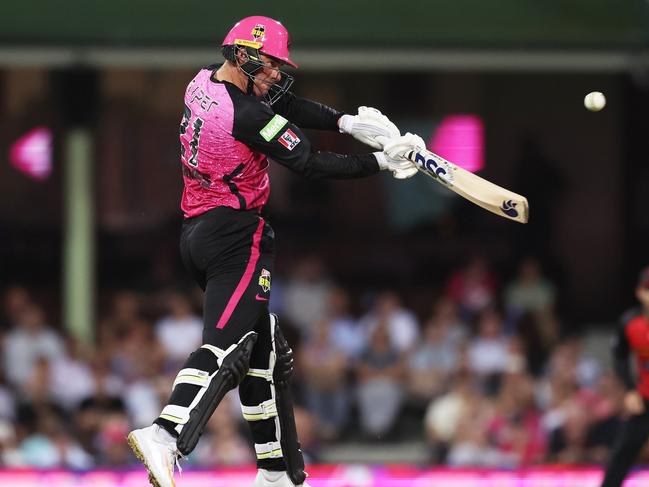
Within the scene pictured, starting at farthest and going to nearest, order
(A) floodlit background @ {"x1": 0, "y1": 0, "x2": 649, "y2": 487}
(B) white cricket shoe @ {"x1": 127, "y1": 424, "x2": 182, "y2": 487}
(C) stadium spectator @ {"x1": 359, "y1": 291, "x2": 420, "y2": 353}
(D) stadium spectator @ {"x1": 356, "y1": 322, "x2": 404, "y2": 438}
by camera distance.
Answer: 1. (C) stadium spectator @ {"x1": 359, "y1": 291, "x2": 420, "y2": 353}
2. (D) stadium spectator @ {"x1": 356, "y1": 322, "x2": 404, "y2": 438}
3. (A) floodlit background @ {"x1": 0, "y1": 0, "x2": 649, "y2": 487}
4. (B) white cricket shoe @ {"x1": 127, "y1": 424, "x2": 182, "y2": 487}

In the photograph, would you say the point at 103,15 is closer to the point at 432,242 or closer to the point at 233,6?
the point at 233,6

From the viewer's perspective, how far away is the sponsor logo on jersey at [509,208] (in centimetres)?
646

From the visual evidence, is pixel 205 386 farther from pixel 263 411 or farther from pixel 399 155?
pixel 399 155

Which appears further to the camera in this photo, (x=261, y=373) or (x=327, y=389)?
(x=327, y=389)

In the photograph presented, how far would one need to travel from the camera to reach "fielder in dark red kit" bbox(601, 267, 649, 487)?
8.23m

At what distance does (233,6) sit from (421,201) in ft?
11.3

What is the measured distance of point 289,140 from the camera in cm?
639

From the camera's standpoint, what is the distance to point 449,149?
47.2 ft

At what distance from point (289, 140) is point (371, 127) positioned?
49 centimetres

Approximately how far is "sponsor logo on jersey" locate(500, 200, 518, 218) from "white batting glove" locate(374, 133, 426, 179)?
448 mm

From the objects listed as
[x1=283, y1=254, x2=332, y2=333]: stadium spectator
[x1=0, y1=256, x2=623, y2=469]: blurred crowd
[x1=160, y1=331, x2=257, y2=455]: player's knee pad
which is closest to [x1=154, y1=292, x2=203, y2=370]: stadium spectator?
[x1=0, y1=256, x2=623, y2=469]: blurred crowd

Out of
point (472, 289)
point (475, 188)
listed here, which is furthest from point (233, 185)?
point (472, 289)

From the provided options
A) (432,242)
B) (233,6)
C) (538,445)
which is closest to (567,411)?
(538,445)

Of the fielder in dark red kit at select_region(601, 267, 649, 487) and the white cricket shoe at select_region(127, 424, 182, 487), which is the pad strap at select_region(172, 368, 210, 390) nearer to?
the white cricket shoe at select_region(127, 424, 182, 487)
